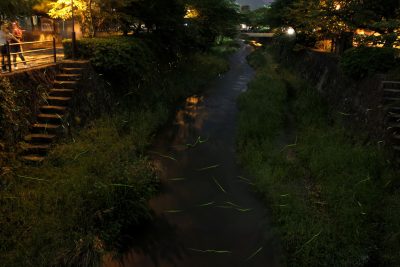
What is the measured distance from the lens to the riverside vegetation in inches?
287

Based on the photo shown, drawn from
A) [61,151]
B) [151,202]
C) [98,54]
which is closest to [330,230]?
[151,202]

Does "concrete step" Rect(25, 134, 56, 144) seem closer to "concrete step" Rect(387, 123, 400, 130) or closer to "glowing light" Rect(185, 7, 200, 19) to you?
"concrete step" Rect(387, 123, 400, 130)

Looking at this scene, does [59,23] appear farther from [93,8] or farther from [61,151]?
[61,151]

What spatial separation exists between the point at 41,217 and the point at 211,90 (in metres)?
18.4

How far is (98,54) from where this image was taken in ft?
47.3

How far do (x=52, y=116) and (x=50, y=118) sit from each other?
4.1 inches

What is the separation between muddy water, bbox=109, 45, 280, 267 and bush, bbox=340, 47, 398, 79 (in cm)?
620

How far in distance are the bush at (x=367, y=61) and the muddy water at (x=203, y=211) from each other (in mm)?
6196

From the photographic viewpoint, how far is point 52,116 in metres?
11.5

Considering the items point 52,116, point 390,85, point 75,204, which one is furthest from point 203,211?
point 390,85

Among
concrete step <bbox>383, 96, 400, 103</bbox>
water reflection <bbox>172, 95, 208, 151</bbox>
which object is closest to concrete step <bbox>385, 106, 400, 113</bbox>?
concrete step <bbox>383, 96, 400, 103</bbox>

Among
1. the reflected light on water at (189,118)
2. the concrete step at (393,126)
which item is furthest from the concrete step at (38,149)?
the concrete step at (393,126)

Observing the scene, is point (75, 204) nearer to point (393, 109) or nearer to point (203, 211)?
point (203, 211)

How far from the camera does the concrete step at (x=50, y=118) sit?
11.5 meters
